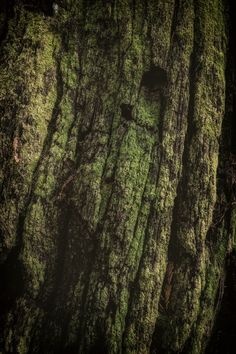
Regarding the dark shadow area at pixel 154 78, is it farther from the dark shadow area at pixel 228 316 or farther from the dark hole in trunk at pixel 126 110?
the dark shadow area at pixel 228 316

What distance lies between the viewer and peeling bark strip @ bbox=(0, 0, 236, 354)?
2721 millimetres

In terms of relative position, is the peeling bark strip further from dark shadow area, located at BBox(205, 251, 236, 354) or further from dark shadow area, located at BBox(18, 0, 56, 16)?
dark shadow area, located at BBox(205, 251, 236, 354)

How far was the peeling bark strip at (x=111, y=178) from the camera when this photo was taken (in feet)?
8.93

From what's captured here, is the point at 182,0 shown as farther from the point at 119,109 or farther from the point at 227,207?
the point at 227,207

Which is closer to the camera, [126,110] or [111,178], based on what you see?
[111,178]

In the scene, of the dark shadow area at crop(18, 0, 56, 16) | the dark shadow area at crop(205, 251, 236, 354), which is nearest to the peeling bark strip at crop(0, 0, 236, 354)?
the dark shadow area at crop(18, 0, 56, 16)

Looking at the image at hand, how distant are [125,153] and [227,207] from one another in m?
1.28

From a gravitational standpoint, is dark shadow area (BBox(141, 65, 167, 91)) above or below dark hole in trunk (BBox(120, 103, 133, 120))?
above

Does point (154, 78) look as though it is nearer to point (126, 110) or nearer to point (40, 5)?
point (126, 110)

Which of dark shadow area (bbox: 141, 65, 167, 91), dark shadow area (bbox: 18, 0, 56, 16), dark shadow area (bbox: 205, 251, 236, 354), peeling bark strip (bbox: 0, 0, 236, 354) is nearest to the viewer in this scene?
peeling bark strip (bbox: 0, 0, 236, 354)

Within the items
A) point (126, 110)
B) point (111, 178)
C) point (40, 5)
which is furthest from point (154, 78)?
point (40, 5)

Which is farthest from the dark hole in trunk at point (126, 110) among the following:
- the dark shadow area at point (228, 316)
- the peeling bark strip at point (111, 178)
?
the dark shadow area at point (228, 316)

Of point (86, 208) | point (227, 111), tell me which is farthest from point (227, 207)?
point (86, 208)

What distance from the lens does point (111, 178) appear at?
2.86 metres
